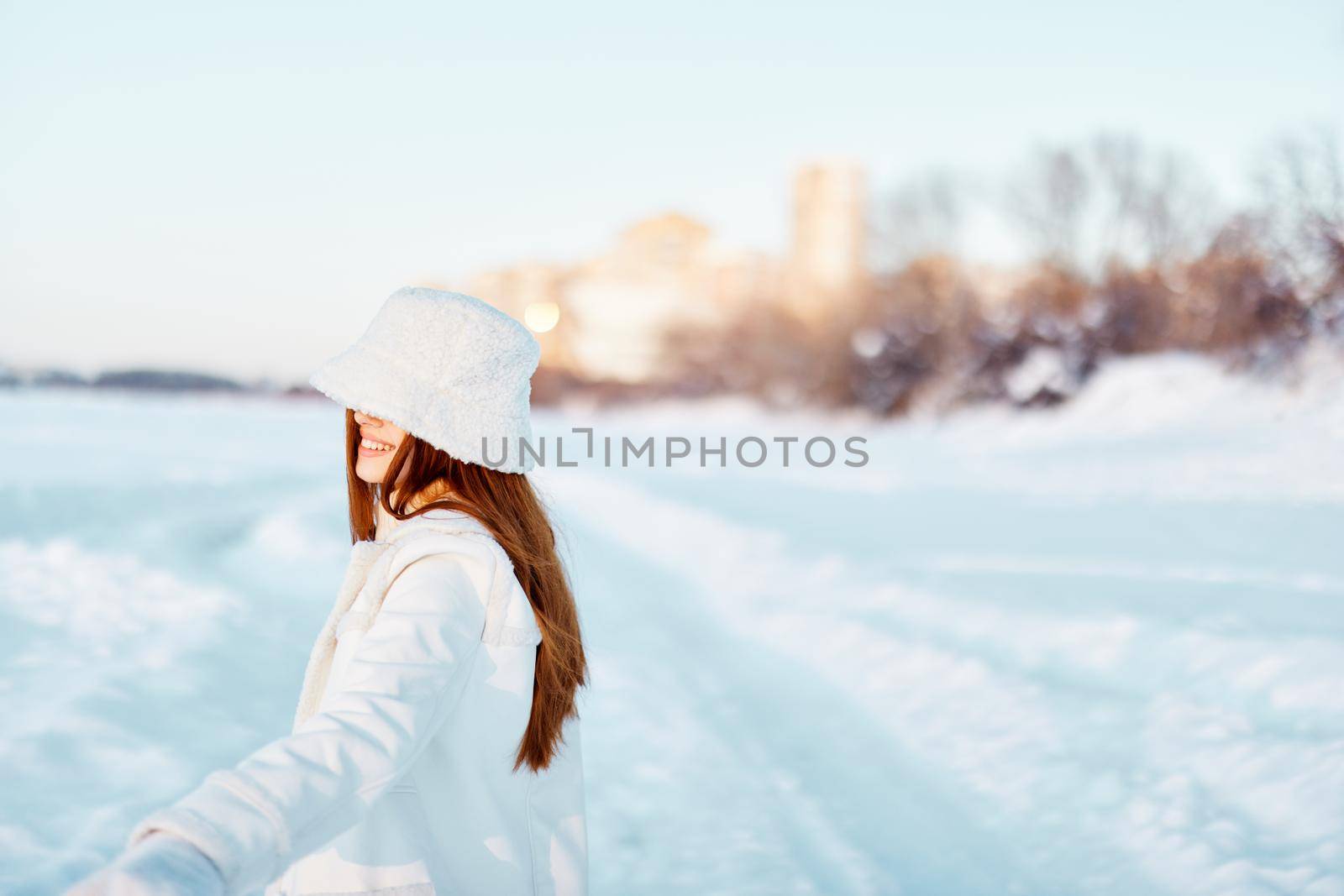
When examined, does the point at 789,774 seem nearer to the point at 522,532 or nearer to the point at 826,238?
the point at 522,532

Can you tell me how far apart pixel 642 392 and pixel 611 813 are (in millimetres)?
47703

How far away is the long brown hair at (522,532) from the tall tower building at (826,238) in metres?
31.5

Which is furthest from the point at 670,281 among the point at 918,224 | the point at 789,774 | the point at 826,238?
the point at 789,774

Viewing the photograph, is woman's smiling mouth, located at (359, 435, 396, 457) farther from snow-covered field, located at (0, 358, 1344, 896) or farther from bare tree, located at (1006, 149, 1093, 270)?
bare tree, located at (1006, 149, 1093, 270)

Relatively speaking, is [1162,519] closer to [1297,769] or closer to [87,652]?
[1297,769]

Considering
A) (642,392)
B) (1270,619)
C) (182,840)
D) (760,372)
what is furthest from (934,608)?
(642,392)

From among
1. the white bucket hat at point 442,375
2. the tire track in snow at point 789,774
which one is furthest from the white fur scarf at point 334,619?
the tire track in snow at point 789,774

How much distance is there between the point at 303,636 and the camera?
5.92 meters

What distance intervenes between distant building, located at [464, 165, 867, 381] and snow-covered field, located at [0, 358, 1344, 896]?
24.2 m

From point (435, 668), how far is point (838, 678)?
4.74 meters

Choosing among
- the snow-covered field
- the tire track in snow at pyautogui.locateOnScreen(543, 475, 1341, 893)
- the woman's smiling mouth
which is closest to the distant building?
the snow-covered field

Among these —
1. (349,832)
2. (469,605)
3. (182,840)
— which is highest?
(469,605)

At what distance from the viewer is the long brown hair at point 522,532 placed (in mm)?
1765

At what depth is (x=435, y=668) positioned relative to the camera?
1500 millimetres
